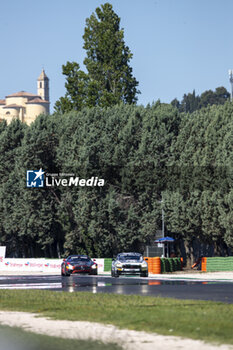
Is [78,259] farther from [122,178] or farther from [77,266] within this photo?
[122,178]

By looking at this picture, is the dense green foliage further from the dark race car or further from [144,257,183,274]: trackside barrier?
the dark race car

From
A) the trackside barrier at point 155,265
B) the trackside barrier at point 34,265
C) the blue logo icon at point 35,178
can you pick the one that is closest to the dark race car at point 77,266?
the trackside barrier at point 155,265

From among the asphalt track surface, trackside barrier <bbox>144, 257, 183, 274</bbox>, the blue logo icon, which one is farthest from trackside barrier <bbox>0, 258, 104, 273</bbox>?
the asphalt track surface

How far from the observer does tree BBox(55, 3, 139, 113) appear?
80875 millimetres

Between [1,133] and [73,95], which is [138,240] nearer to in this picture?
[1,133]

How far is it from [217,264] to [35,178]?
20790 millimetres

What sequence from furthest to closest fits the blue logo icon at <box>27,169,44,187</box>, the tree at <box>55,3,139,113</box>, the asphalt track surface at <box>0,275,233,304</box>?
the tree at <box>55,3,139,113</box>
the blue logo icon at <box>27,169,44,187</box>
the asphalt track surface at <box>0,275,233,304</box>

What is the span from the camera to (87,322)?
1430cm

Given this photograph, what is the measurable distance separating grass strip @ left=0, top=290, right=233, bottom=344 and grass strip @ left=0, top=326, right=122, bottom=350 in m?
1.57

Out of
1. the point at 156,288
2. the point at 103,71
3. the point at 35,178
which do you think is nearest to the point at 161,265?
the point at 35,178

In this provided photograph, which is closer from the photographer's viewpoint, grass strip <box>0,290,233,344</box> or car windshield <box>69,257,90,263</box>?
grass strip <box>0,290,233,344</box>

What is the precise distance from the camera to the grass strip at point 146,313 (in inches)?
494

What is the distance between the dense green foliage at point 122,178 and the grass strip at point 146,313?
37632 millimetres

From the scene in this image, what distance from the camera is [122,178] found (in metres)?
66.3
